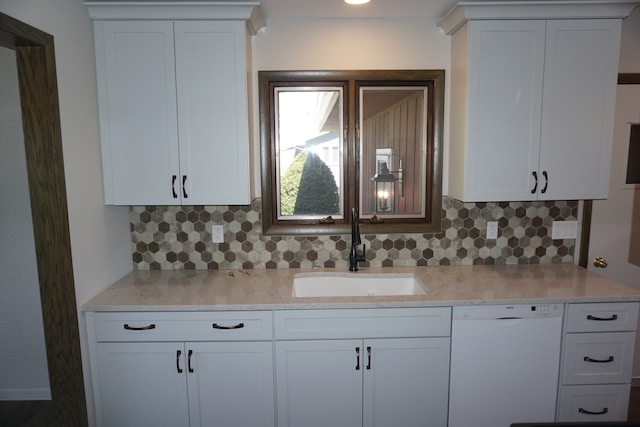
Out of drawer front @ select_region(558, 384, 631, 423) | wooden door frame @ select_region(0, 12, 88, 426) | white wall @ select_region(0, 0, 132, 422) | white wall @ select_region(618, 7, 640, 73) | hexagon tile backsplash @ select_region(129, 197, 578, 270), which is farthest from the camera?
hexagon tile backsplash @ select_region(129, 197, 578, 270)

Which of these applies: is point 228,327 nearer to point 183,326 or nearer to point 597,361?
point 183,326

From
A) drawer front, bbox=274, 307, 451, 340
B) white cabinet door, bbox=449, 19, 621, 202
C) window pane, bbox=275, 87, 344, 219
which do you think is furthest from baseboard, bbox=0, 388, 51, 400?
white cabinet door, bbox=449, 19, 621, 202

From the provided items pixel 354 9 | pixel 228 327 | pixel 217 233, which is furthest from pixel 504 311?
pixel 354 9

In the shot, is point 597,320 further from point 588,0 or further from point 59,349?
point 59,349

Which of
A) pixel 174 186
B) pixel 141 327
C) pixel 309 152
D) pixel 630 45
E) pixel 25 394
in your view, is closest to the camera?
pixel 141 327

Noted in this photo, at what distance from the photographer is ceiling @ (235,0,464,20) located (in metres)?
2.08

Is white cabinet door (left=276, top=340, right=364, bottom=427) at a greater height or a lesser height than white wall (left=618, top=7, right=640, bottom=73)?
lesser

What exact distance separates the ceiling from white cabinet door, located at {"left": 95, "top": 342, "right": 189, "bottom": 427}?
6.10 feet

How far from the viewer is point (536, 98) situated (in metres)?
2.10

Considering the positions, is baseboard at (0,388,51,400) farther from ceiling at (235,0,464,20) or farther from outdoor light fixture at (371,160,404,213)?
ceiling at (235,0,464,20)

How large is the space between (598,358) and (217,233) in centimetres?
222

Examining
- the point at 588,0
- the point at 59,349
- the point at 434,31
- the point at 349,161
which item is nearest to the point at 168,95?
the point at 349,161

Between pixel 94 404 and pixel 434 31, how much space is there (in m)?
2.77

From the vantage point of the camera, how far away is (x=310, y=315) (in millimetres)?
1936
